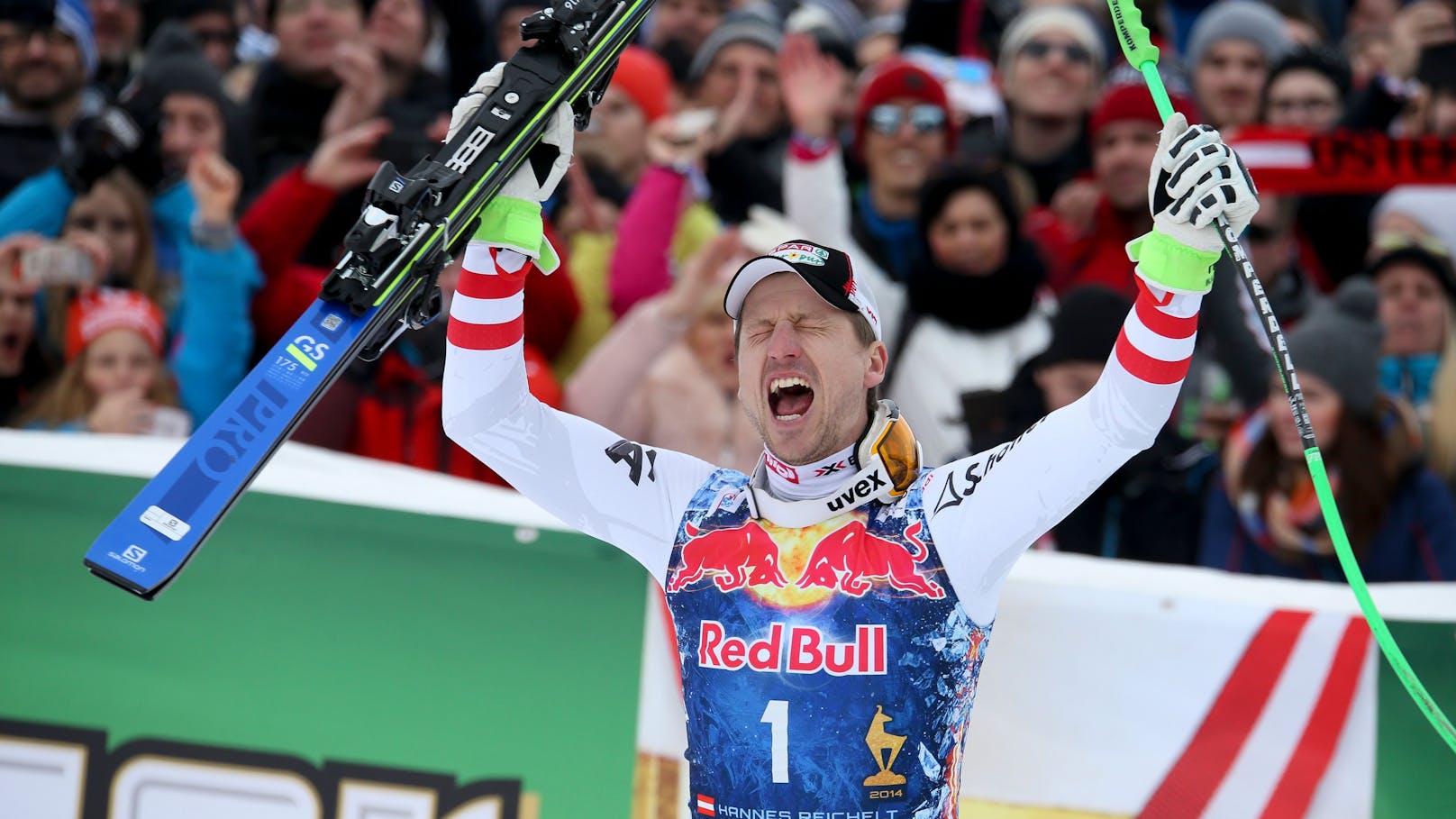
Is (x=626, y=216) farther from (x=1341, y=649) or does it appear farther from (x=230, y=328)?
(x=1341, y=649)

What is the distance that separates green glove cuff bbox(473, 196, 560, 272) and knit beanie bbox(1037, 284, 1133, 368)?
2.91 metres

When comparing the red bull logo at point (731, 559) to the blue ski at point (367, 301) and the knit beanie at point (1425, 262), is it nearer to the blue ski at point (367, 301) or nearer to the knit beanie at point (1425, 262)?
the blue ski at point (367, 301)

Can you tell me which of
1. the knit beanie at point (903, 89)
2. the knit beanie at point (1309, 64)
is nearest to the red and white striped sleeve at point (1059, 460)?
the knit beanie at point (903, 89)

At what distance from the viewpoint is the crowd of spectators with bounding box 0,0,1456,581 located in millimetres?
6371

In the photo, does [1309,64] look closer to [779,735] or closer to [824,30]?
[824,30]

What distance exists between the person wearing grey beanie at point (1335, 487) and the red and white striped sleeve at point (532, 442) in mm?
2545

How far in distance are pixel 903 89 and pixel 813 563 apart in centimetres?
422

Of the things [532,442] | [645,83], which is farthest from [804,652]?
[645,83]

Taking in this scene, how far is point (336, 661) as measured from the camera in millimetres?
5363

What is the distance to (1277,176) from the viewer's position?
8.02m

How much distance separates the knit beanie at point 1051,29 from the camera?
8672 mm

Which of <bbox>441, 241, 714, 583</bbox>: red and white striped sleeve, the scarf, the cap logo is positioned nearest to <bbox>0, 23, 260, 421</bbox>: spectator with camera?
<bbox>441, 241, 714, 583</bbox>: red and white striped sleeve

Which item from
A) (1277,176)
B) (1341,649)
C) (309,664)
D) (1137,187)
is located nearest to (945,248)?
(1137,187)

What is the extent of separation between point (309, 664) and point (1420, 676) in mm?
3240
